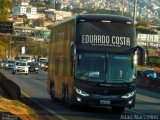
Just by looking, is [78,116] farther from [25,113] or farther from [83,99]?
[25,113]

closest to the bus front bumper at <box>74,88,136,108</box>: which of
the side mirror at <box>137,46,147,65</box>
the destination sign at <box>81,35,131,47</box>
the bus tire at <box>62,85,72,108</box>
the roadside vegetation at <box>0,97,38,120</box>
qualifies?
the side mirror at <box>137,46,147,65</box>

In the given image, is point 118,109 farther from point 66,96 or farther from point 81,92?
point 81,92

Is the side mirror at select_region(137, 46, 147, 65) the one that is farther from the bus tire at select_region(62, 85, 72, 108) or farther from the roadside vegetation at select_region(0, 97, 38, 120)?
the roadside vegetation at select_region(0, 97, 38, 120)

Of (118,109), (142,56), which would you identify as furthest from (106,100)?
(142,56)

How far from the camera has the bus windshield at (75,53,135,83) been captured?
2083 cm

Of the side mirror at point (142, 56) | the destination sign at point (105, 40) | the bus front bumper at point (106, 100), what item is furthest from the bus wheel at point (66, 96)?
the side mirror at point (142, 56)

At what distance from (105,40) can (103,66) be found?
108 centimetres

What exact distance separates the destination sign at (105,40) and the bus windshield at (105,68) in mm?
448

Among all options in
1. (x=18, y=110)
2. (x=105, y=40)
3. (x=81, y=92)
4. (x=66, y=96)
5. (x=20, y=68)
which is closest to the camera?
(x=18, y=110)

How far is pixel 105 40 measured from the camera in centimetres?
2139

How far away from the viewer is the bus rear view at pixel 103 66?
→ 20797 millimetres

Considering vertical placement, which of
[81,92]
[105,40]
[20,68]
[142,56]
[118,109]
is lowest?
[20,68]

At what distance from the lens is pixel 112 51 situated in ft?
69.2

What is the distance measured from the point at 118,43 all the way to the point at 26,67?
51.4 metres
